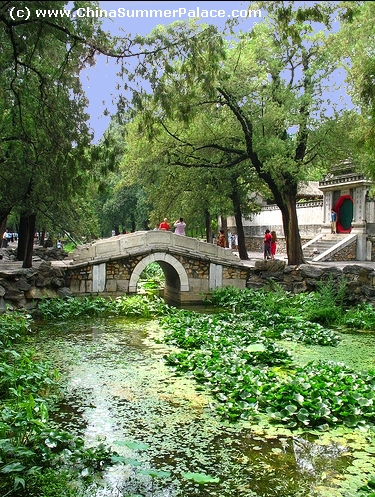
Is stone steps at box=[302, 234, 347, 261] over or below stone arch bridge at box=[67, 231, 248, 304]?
over

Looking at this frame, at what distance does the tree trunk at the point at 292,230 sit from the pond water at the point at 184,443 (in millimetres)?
10624

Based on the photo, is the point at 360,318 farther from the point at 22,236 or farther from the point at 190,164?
the point at 22,236

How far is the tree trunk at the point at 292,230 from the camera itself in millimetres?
18219

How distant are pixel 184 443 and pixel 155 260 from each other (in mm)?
12604

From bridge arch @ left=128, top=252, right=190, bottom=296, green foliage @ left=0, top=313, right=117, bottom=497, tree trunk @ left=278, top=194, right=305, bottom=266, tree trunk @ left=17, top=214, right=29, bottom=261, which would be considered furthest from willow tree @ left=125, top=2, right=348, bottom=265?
green foliage @ left=0, top=313, right=117, bottom=497

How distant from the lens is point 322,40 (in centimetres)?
1744

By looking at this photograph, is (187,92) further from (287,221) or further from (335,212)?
(335,212)

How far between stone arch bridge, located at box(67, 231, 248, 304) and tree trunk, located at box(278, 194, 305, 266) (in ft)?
5.80

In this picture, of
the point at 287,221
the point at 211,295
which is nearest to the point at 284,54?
the point at 287,221

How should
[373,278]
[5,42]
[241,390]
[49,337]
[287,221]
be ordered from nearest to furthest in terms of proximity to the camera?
[241,390], [5,42], [49,337], [373,278], [287,221]

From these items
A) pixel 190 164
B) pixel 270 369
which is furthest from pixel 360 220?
pixel 270 369

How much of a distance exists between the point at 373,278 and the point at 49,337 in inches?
391

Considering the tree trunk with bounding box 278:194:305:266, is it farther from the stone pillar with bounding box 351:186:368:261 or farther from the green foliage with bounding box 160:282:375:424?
the stone pillar with bounding box 351:186:368:261

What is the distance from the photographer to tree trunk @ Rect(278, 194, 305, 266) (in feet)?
59.8
